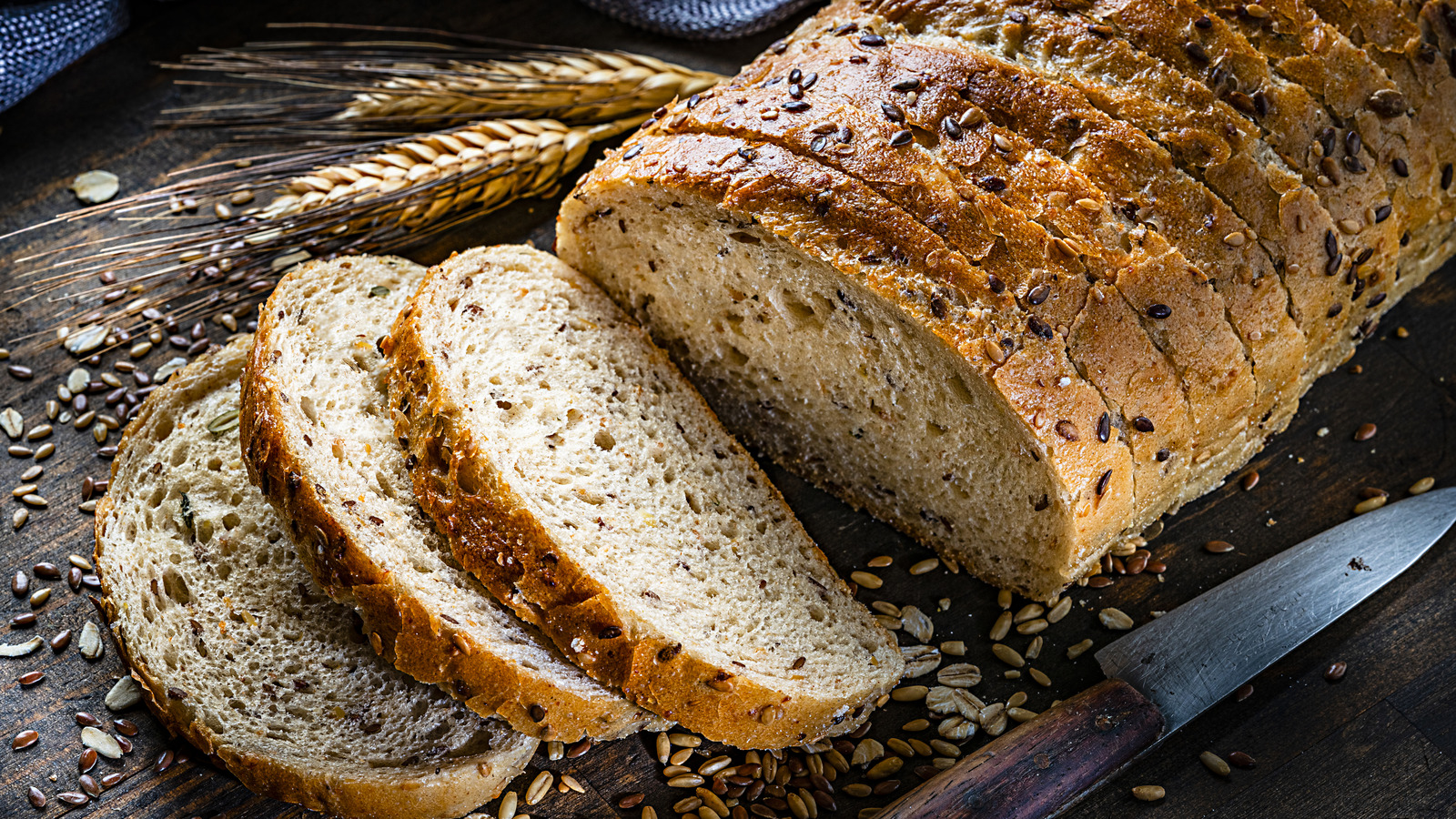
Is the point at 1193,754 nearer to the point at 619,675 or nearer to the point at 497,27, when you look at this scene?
the point at 619,675

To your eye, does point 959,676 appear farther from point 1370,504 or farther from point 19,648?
point 19,648

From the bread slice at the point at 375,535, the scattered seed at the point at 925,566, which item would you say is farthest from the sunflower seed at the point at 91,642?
the scattered seed at the point at 925,566

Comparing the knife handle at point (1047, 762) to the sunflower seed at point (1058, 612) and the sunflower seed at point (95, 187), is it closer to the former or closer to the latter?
the sunflower seed at point (1058, 612)

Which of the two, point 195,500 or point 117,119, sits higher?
point 117,119

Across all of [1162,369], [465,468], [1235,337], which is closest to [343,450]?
[465,468]

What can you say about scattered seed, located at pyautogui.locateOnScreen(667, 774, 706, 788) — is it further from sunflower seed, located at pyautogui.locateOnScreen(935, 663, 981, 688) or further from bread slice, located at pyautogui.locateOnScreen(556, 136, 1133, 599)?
bread slice, located at pyautogui.locateOnScreen(556, 136, 1133, 599)

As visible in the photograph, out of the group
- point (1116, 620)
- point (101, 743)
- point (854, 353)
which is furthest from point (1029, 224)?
point (101, 743)

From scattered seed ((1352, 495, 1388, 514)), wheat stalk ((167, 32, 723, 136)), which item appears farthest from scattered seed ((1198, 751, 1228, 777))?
wheat stalk ((167, 32, 723, 136))
